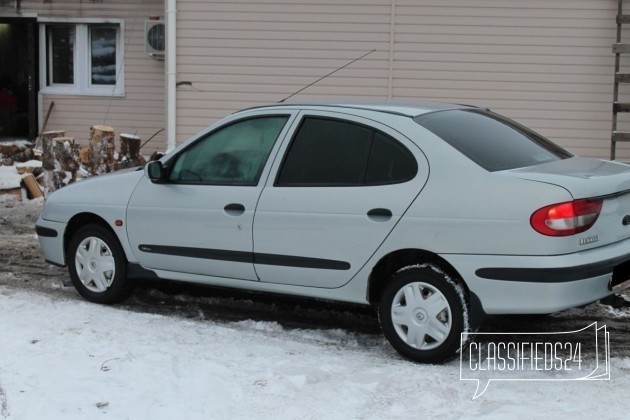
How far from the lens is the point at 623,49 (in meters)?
11.3

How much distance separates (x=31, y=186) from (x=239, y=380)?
761cm

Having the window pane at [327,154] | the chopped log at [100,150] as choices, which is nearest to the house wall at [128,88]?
the chopped log at [100,150]

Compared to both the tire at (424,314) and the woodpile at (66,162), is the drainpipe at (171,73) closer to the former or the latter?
the woodpile at (66,162)

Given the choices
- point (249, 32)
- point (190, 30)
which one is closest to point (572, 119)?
point (249, 32)

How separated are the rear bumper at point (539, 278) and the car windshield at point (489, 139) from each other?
594 mm

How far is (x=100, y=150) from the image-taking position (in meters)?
11.4

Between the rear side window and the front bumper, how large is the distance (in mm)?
2084

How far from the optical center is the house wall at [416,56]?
11984mm

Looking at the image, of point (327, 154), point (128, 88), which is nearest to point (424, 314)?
point (327, 154)

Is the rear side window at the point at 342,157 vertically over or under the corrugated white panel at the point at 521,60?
under

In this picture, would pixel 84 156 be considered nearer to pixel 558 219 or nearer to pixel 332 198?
pixel 332 198

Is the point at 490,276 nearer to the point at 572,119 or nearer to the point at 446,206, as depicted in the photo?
the point at 446,206

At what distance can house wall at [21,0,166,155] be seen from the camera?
583 inches

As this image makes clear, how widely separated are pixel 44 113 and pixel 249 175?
1057cm
